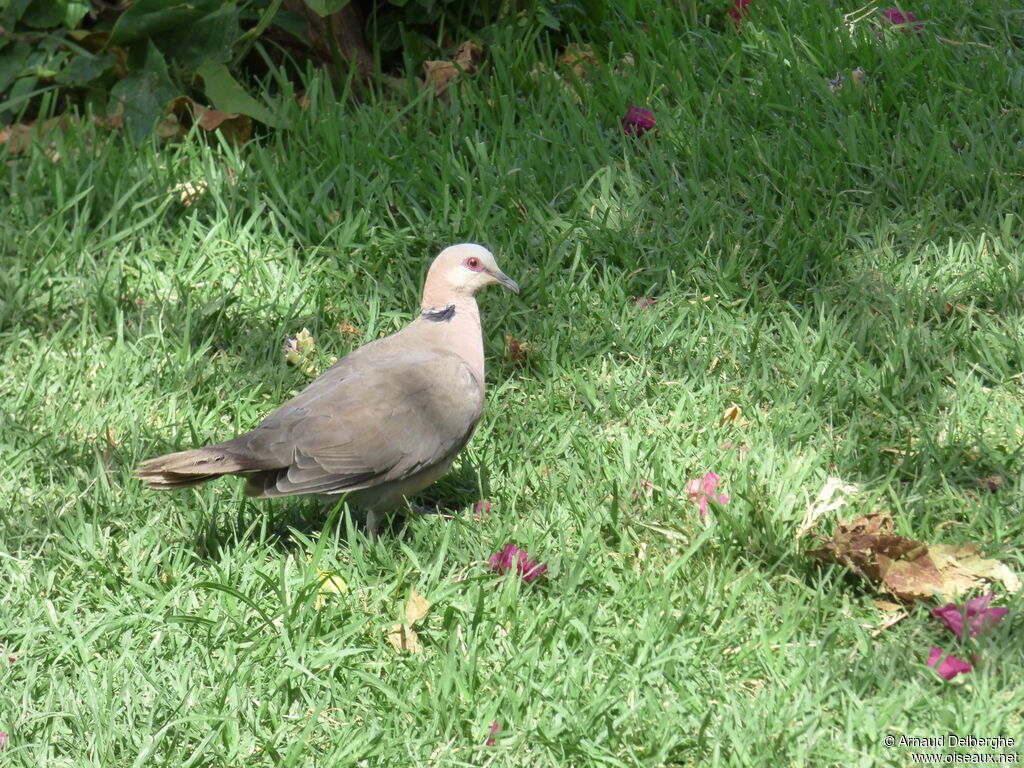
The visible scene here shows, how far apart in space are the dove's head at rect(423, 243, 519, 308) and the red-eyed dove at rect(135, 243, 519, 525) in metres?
0.10

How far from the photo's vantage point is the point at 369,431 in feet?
11.7

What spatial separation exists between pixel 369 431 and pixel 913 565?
158 centimetres

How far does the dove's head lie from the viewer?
13.3ft

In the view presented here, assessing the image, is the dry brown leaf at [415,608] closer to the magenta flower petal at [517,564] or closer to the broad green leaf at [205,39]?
the magenta flower petal at [517,564]

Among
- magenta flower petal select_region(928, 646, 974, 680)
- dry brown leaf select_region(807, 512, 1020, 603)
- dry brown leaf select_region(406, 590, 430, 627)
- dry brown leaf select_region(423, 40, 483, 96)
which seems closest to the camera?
magenta flower petal select_region(928, 646, 974, 680)

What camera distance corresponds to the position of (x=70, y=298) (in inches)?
183

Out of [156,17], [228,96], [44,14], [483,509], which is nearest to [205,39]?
[156,17]

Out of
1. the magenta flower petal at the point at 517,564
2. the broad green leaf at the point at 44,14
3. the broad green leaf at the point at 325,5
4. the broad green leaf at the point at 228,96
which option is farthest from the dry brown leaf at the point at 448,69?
the magenta flower petal at the point at 517,564

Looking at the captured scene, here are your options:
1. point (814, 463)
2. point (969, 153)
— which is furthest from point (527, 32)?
point (814, 463)

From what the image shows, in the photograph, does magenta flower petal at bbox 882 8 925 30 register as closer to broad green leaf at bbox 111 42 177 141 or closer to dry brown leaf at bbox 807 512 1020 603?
dry brown leaf at bbox 807 512 1020 603

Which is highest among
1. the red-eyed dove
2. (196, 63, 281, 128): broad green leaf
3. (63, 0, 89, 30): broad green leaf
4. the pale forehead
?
(63, 0, 89, 30): broad green leaf

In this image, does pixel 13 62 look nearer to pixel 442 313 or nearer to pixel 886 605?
pixel 442 313

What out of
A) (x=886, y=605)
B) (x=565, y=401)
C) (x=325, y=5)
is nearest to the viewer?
(x=886, y=605)

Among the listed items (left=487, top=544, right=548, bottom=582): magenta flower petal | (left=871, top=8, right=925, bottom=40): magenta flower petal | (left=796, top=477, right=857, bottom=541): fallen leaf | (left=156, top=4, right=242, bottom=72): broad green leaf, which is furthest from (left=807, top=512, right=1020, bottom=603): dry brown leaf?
(left=156, top=4, right=242, bottom=72): broad green leaf
